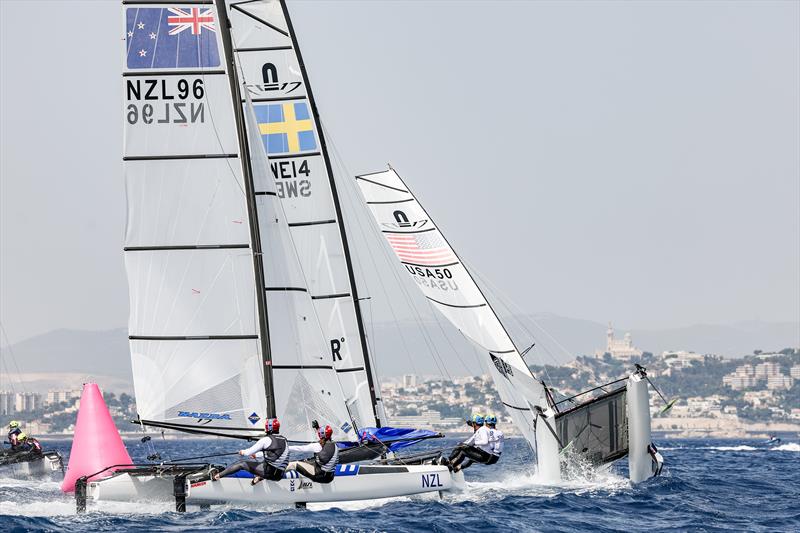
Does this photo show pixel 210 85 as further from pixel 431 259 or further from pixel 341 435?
pixel 431 259

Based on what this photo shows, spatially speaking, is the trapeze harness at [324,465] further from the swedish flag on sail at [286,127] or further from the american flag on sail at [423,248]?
the american flag on sail at [423,248]

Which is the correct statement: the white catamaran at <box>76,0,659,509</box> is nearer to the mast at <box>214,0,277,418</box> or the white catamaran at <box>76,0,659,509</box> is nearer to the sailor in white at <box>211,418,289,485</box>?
the mast at <box>214,0,277,418</box>

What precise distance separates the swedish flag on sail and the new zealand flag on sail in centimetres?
486

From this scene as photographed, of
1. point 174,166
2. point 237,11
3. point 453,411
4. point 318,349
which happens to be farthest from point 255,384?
point 453,411

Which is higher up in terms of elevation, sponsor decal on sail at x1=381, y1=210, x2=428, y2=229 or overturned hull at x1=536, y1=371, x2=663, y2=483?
sponsor decal on sail at x1=381, y1=210, x2=428, y2=229

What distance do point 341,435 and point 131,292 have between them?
13.9 ft

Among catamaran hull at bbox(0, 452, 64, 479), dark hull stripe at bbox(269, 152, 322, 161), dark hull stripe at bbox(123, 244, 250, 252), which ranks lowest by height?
catamaran hull at bbox(0, 452, 64, 479)

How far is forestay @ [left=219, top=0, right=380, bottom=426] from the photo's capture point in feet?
84.4

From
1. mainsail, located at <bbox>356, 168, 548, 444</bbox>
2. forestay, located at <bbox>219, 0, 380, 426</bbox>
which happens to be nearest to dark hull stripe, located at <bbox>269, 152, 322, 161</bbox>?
forestay, located at <bbox>219, 0, 380, 426</bbox>

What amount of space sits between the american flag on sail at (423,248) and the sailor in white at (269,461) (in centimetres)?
893

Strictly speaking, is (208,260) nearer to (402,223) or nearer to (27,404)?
(402,223)

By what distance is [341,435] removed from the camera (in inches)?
838

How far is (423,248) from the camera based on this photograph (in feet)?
90.3

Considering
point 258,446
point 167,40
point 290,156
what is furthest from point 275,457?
point 290,156
